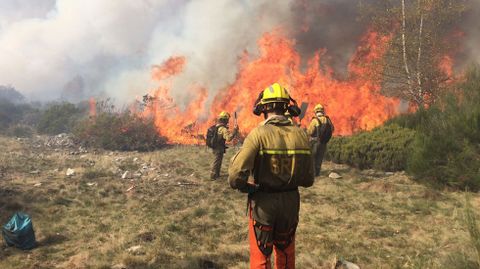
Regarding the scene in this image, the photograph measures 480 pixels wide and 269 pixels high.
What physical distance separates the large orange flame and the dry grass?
714 centimetres

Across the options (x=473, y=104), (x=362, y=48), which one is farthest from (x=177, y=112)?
(x=473, y=104)

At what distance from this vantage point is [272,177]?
3.71m

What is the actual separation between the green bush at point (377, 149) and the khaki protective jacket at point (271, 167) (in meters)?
9.13

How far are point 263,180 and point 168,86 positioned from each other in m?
20.0

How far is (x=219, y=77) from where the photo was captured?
859 inches

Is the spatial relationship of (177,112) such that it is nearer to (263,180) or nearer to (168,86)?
(168,86)

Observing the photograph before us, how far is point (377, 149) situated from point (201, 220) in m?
7.24

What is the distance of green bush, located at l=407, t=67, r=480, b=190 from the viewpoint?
912 centimetres

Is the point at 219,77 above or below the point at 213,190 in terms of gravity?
above

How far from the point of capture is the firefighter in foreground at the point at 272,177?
145 inches

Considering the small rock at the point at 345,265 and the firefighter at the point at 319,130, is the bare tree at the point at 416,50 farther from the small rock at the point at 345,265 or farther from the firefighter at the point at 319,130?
the small rock at the point at 345,265

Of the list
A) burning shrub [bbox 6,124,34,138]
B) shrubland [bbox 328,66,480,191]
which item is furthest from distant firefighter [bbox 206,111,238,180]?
burning shrub [bbox 6,124,34,138]

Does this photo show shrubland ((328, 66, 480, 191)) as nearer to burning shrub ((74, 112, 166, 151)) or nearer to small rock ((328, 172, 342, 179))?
small rock ((328, 172, 342, 179))

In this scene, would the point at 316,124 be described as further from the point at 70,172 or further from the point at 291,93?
the point at 291,93
